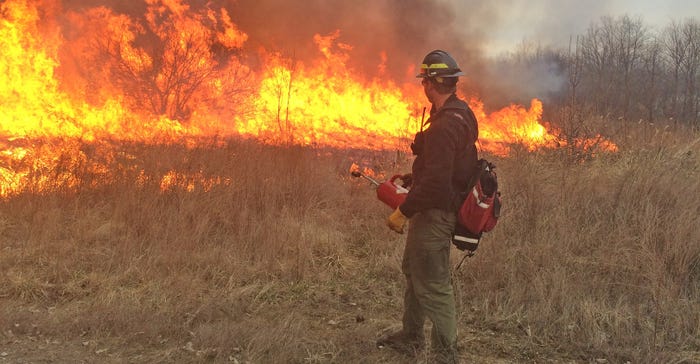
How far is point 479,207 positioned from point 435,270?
1.59ft

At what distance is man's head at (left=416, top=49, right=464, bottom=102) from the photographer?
2873 mm

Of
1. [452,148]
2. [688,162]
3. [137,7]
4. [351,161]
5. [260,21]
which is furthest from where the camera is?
[260,21]

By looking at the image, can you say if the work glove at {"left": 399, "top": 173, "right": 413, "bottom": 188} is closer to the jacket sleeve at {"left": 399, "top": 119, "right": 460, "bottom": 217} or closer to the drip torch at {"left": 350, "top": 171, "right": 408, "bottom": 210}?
the drip torch at {"left": 350, "top": 171, "right": 408, "bottom": 210}

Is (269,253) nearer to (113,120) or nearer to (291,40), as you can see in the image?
(113,120)

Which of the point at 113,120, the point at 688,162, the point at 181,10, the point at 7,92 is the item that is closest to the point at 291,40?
the point at 181,10

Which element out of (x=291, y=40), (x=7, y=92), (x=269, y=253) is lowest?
(x=269, y=253)

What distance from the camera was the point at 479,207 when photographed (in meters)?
2.81

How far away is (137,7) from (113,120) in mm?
4040

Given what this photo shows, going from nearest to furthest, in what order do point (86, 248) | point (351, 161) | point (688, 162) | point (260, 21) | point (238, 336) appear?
point (238, 336)
point (86, 248)
point (688, 162)
point (351, 161)
point (260, 21)

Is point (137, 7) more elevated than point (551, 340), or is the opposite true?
point (137, 7)

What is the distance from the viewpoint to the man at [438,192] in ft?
9.04

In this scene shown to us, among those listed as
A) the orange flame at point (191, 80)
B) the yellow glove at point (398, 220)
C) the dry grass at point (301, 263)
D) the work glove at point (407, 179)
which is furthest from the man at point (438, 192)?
the orange flame at point (191, 80)

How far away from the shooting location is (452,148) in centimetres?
273

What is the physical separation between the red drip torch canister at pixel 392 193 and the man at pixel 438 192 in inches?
4.7
